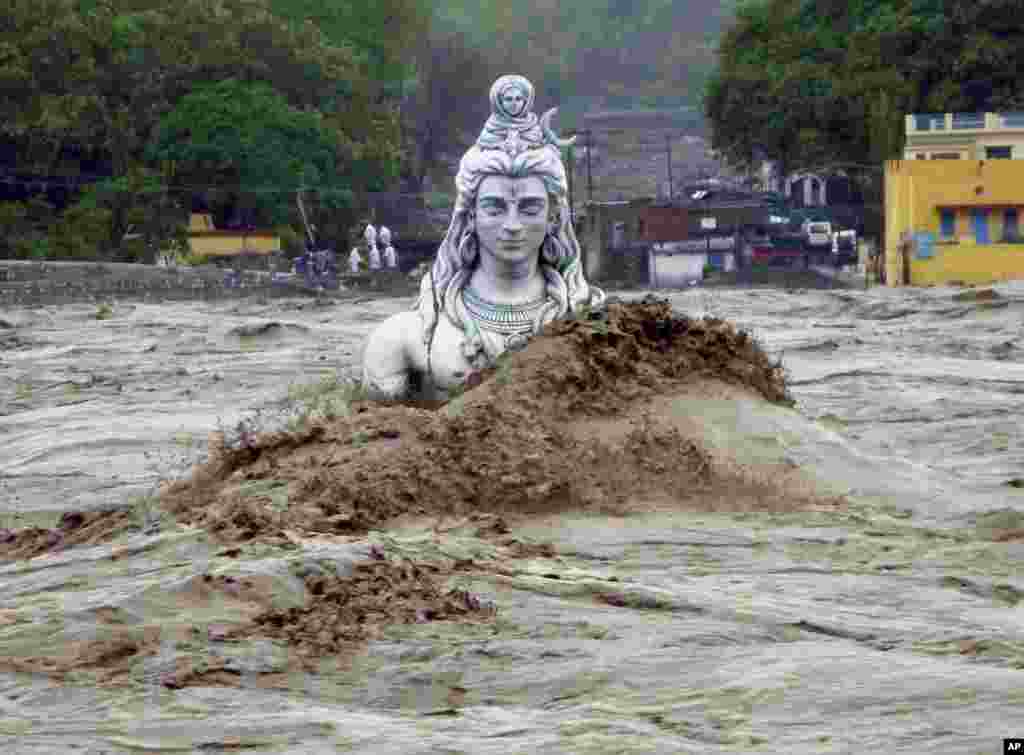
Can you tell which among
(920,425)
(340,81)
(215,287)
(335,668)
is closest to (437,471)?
(335,668)

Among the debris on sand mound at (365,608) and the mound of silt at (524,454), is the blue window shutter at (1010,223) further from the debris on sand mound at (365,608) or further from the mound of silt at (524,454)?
the debris on sand mound at (365,608)

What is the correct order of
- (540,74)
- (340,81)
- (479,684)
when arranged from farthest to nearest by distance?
(540,74) → (340,81) → (479,684)

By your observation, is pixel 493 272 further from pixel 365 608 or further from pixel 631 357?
pixel 365 608

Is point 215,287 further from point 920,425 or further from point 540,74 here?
point 540,74

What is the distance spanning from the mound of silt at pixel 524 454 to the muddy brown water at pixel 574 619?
→ 2.7 inches

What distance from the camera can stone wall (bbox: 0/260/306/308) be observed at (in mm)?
40062

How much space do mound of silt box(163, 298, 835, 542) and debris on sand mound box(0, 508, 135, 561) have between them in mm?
222

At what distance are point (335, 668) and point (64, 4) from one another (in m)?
50.0

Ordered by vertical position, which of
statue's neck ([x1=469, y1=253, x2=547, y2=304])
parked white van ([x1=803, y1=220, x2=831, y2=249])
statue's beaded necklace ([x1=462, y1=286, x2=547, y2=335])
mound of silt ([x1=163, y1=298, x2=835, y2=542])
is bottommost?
parked white van ([x1=803, y1=220, x2=831, y2=249])

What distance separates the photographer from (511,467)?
8.23 m

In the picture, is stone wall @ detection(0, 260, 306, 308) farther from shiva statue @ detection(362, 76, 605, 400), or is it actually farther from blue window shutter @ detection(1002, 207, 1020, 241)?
shiva statue @ detection(362, 76, 605, 400)

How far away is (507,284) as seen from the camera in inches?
400

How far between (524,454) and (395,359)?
184cm

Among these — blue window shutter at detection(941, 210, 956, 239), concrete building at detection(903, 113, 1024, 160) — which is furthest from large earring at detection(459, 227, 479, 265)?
concrete building at detection(903, 113, 1024, 160)
